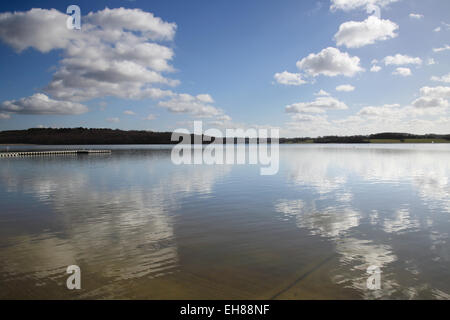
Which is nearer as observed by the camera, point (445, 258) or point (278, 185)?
point (445, 258)

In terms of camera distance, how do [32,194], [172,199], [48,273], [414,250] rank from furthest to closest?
1. [32,194]
2. [172,199]
3. [414,250]
4. [48,273]

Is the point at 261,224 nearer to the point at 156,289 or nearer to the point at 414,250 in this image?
the point at 414,250

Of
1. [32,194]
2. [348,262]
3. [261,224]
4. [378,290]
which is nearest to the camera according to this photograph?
[378,290]

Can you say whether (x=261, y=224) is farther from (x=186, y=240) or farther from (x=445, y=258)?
(x=445, y=258)

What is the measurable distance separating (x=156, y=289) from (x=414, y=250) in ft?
33.2

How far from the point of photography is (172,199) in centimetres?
2256

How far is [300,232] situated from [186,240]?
18.1 ft

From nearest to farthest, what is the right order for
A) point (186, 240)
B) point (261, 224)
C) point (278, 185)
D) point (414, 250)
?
1. point (414, 250)
2. point (186, 240)
3. point (261, 224)
4. point (278, 185)

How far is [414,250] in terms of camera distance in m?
11.6

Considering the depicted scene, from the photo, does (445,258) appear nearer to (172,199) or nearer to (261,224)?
(261,224)

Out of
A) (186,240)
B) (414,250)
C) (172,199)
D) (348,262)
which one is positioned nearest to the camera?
(348,262)

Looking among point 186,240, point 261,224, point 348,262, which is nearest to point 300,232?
point 261,224
